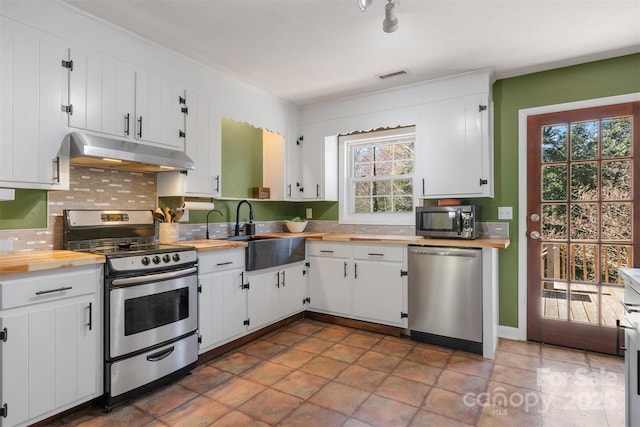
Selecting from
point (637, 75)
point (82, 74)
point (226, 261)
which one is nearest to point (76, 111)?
point (82, 74)

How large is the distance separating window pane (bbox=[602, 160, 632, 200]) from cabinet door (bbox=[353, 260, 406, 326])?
1.82m

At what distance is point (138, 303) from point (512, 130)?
3408 mm

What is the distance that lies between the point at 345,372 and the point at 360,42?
97.0 inches

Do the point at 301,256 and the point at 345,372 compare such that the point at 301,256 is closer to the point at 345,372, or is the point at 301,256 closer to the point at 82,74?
the point at 345,372

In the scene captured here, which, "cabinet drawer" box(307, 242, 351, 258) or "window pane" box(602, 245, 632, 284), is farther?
"cabinet drawer" box(307, 242, 351, 258)

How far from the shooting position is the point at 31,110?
2.03 metres

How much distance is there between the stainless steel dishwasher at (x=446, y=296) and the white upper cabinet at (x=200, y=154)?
1.94 m

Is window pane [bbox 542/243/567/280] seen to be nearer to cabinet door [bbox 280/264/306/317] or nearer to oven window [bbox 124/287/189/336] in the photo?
cabinet door [bbox 280/264/306/317]

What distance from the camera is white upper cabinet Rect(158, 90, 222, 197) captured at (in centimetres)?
288

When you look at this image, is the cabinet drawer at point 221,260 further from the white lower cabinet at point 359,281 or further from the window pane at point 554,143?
the window pane at point 554,143

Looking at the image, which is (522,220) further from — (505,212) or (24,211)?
(24,211)

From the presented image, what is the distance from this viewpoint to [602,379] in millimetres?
2393

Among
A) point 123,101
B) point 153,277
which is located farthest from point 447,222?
point 123,101

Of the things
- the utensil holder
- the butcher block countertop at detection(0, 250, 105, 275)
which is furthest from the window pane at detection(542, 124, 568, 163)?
the butcher block countertop at detection(0, 250, 105, 275)
